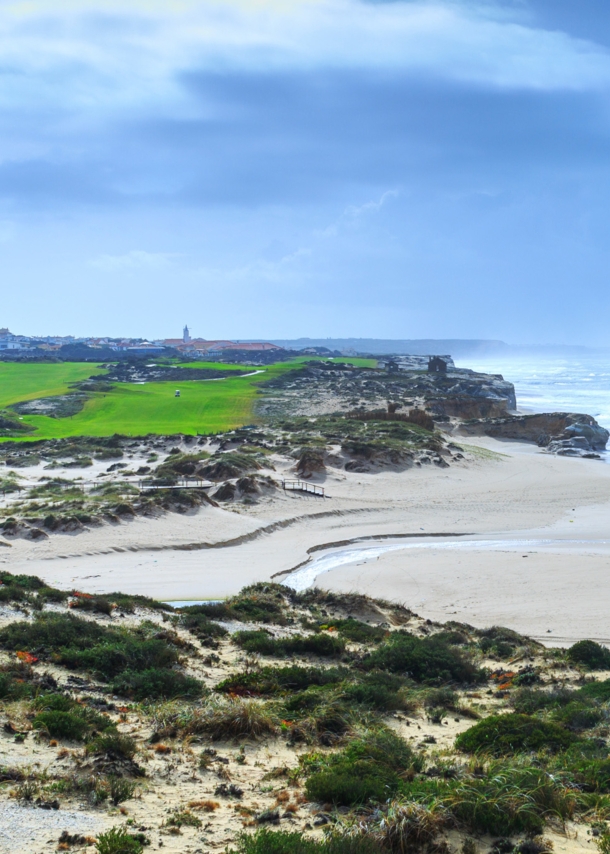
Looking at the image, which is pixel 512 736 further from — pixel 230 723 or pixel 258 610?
pixel 258 610

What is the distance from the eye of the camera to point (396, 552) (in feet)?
86.4

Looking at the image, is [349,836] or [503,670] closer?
[349,836]

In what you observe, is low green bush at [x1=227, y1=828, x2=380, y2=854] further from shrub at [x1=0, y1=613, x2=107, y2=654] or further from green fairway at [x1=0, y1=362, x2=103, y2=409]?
green fairway at [x1=0, y1=362, x2=103, y2=409]

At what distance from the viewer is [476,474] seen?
139 feet

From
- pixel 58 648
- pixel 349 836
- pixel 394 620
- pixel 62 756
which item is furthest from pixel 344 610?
pixel 349 836

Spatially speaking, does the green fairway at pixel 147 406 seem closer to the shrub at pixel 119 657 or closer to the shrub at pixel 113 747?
the shrub at pixel 119 657

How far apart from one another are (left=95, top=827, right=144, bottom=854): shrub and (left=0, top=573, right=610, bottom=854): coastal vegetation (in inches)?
0.7

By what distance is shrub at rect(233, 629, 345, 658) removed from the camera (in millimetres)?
13734

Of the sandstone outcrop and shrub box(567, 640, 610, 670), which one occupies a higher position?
the sandstone outcrop

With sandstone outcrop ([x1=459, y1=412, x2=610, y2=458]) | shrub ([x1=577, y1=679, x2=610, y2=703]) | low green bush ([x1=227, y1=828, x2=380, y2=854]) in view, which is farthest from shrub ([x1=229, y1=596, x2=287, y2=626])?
sandstone outcrop ([x1=459, y1=412, x2=610, y2=458])

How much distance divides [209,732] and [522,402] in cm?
8924

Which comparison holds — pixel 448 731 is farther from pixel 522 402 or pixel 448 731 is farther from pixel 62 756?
pixel 522 402

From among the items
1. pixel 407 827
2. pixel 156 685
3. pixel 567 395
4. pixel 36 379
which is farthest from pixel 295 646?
A: pixel 567 395

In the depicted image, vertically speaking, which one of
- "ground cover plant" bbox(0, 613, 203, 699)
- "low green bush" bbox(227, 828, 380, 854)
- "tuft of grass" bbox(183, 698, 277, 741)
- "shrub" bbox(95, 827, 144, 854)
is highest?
"low green bush" bbox(227, 828, 380, 854)
